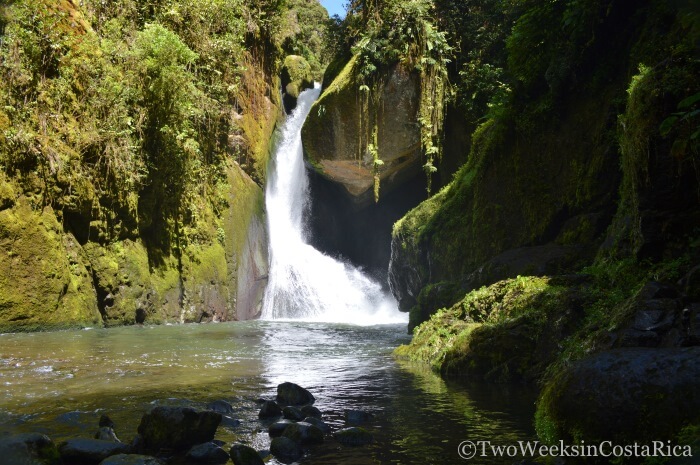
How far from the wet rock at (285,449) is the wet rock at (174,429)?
1.87ft

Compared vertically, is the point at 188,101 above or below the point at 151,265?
above

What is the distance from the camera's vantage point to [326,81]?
937 inches

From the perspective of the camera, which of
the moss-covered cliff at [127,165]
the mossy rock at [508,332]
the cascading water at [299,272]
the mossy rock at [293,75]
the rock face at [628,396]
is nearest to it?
the rock face at [628,396]

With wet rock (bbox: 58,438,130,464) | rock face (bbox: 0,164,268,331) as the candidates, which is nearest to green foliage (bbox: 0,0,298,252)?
rock face (bbox: 0,164,268,331)

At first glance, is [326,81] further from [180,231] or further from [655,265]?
[655,265]

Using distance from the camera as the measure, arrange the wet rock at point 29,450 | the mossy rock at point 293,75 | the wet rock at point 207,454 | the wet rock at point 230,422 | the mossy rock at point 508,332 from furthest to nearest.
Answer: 1. the mossy rock at point 293,75
2. the mossy rock at point 508,332
3. the wet rock at point 230,422
4. the wet rock at point 207,454
5. the wet rock at point 29,450

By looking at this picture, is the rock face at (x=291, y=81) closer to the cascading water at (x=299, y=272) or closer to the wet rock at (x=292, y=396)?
the cascading water at (x=299, y=272)

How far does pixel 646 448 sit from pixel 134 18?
701 inches

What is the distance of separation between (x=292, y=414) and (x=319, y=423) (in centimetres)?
36

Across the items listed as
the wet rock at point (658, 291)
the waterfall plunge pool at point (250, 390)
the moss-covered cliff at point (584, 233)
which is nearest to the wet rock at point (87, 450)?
the waterfall plunge pool at point (250, 390)

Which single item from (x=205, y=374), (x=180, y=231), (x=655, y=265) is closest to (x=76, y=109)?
(x=180, y=231)

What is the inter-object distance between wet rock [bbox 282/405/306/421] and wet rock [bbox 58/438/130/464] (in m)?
1.51

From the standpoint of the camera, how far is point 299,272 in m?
21.7

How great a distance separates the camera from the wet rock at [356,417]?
16.3ft
